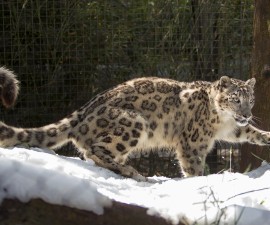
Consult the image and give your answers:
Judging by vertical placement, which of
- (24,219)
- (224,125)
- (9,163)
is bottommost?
(224,125)

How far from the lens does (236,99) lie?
227 inches

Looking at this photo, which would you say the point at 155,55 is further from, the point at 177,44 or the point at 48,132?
the point at 48,132

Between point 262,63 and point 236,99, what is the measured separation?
0.41 metres

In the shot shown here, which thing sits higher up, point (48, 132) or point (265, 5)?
point (265, 5)

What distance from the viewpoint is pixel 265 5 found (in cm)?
544

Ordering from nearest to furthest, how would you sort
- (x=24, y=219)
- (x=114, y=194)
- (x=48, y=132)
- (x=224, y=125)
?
(x=24, y=219) → (x=114, y=194) → (x=48, y=132) → (x=224, y=125)

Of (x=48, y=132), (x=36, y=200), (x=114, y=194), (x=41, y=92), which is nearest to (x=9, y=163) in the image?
(x=36, y=200)

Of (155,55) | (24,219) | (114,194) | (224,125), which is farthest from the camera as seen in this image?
(155,55)

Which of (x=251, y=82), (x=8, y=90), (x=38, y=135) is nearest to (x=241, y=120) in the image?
(x=251, y=82)

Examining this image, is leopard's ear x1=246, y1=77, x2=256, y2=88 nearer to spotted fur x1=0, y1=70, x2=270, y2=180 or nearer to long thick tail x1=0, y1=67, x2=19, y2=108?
spotted fur x1=0, y1=70, x2=270, y2=180

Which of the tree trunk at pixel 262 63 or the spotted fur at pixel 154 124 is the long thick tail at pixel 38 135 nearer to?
the spotted fur at pixel 154 124

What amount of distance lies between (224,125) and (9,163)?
3.73m

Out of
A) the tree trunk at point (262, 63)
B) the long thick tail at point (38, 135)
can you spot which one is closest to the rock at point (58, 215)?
the long thick tail at point (38, 135)

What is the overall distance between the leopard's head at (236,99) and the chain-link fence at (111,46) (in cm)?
133
